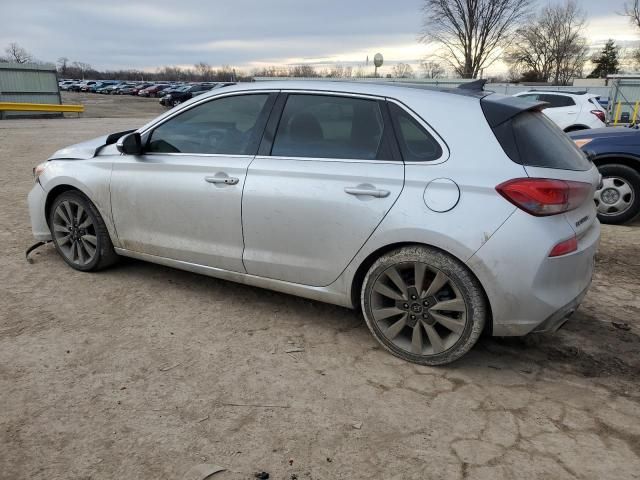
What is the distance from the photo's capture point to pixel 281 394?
2.88 m

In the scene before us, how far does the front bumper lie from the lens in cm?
464

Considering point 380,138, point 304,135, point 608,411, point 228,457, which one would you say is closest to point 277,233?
point 304,135

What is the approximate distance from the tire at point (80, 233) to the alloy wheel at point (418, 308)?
97.9 inches

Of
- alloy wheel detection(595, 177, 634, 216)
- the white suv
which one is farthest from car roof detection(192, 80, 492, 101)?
the white suv

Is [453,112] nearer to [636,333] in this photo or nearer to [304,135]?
[304,135]

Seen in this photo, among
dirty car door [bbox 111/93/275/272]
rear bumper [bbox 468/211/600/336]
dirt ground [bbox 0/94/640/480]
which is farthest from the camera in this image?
dirty car door [bbox 111/93/275/272]

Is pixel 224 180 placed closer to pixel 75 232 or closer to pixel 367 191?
pixel 367 191

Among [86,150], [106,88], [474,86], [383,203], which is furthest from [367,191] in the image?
[106,88]

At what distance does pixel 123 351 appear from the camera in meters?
3.29

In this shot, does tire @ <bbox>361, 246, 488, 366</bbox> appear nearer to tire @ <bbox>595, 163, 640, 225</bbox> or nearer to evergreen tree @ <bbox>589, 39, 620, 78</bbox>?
tire @ <bbox>595, 163, 640, 225</bbox>

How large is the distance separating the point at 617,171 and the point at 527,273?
449 centimetres

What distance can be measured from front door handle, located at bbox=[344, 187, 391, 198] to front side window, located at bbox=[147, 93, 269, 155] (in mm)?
840

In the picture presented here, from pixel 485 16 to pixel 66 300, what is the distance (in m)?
51.4

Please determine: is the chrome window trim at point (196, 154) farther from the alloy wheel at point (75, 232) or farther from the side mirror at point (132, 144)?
the alloy wheel at point (75, 232)
